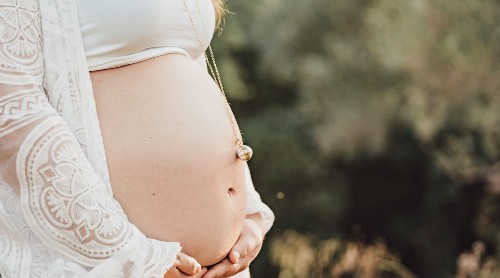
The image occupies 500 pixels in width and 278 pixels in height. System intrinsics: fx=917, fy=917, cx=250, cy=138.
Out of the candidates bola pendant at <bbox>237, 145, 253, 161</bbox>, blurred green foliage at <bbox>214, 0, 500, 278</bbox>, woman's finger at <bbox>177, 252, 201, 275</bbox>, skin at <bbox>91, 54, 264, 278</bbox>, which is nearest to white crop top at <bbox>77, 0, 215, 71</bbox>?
skin at <bbox>91, 54, 264, 278</bbox>

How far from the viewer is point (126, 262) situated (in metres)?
1.61

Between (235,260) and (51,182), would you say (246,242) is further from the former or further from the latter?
(51,182)

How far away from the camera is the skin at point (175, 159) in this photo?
1772 mm

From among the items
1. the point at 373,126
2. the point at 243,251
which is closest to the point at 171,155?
the point at 243,251

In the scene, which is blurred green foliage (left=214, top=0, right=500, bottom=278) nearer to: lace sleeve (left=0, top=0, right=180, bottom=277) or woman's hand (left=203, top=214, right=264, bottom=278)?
woman's hand (left=203, top=214, right=264, bottom=278)

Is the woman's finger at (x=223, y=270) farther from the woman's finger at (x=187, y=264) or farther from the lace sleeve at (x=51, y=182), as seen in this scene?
the lace sleeve at (x=51, y=182)

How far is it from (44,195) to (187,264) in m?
0.32

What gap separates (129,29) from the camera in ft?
6.04

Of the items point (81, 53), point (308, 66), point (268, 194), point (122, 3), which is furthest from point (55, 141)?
point (268, 194)

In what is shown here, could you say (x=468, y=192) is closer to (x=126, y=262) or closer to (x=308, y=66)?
(x=308, y=66)

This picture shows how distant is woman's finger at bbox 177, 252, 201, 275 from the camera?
1.75m

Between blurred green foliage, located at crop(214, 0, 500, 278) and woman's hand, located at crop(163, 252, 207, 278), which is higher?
woman's hand, located at crop(163, 252, 207, 278)

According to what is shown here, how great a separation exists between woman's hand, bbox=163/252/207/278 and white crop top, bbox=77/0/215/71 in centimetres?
41

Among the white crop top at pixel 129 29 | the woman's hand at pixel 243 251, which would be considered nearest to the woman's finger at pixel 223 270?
the woman's hand at pixel 243 251
